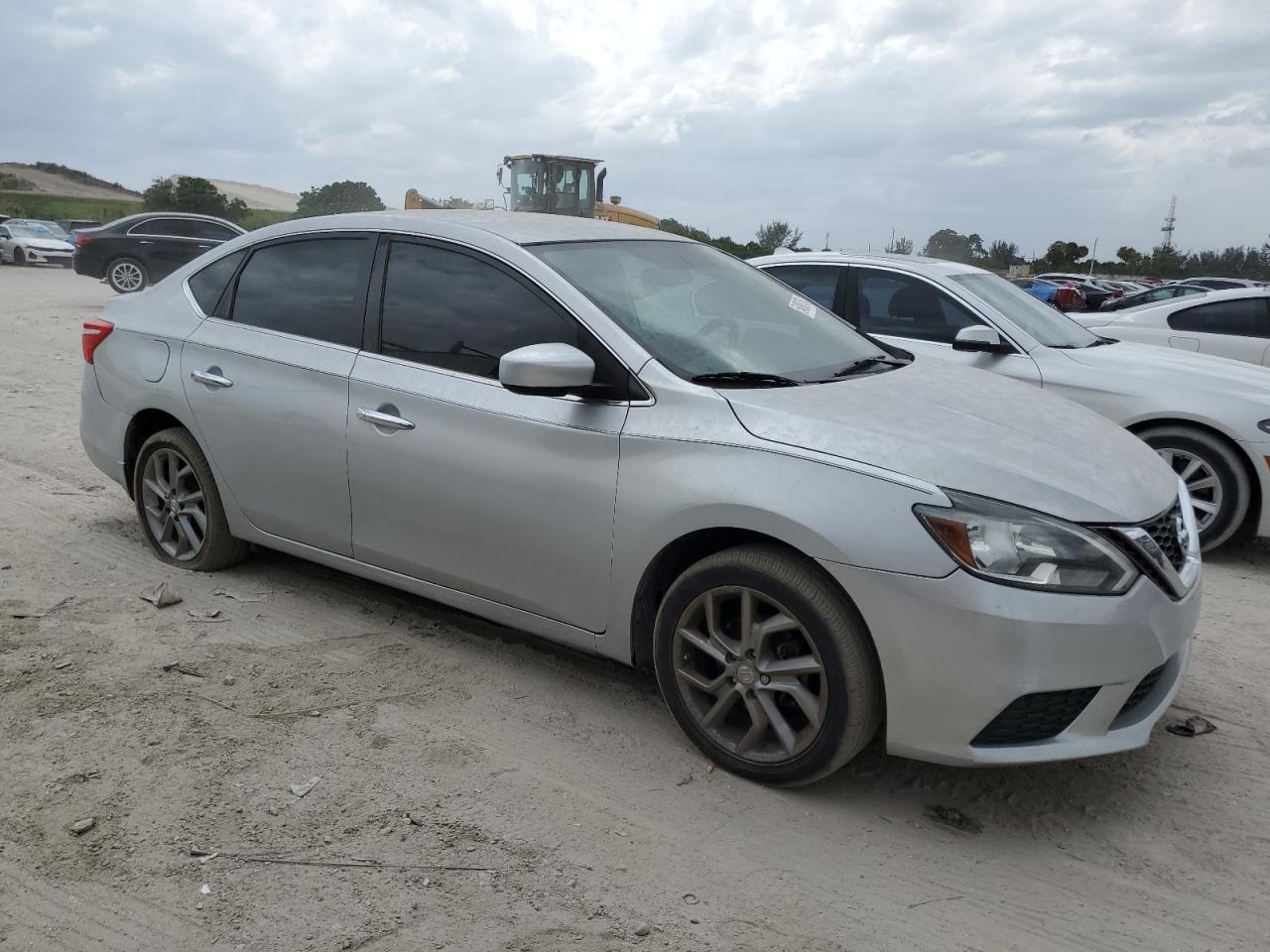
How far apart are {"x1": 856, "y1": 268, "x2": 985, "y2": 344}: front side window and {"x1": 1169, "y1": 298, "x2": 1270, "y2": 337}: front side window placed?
135 inches

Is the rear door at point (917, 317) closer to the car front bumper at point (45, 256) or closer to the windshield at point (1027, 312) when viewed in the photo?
the windshield at point (1027, 312)

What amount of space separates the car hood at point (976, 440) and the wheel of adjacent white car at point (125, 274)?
18.6 metres

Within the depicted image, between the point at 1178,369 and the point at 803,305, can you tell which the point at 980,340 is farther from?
the point at 803,305

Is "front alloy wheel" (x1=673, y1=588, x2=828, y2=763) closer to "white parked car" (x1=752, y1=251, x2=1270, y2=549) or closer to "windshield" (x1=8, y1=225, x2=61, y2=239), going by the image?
"white parked car" (x1=752, y1=251, x2=1270, y2=549)

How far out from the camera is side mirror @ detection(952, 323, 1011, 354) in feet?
20.5

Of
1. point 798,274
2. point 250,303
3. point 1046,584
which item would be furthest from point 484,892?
point 798,274

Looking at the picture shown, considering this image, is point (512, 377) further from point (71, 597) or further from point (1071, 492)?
point (71, 597)

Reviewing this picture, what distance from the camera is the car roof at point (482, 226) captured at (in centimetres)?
418

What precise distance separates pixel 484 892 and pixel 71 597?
2.85m

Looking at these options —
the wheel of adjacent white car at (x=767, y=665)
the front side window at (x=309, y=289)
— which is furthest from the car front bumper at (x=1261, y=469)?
the front side window at (x=309, y=289)

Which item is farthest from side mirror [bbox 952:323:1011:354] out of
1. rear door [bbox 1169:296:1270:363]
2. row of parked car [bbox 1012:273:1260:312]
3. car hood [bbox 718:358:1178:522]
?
row of parked car [bbox 1012:273:1260:312]

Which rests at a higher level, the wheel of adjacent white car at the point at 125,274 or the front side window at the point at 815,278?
the front side window at the point at 815,278

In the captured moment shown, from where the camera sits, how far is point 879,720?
125 inches

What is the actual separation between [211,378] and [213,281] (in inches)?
21.6
